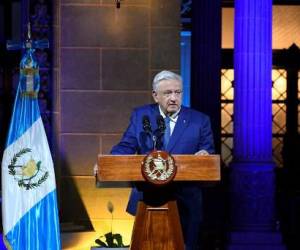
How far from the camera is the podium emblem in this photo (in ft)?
18.2

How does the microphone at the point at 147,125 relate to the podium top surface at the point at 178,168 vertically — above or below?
above

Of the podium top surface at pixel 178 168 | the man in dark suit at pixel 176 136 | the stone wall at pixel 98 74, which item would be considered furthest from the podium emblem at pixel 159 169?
the stone wall at pixel 98 74

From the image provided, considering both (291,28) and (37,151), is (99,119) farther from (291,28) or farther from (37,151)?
(291,28)

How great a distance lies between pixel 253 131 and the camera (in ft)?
35.0

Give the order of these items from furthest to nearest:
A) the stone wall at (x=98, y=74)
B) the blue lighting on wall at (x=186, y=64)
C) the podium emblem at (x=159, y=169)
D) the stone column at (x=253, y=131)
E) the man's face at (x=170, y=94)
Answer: the blue lighting on wall at (x=186, y=64), the stone wall at (x=98, y=74), the stone column at (x=253, y=131), the man's face at (x=170, y=94), the podium emblem at (x=159, y=169)

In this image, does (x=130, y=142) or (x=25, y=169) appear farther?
(x=25, y=169)

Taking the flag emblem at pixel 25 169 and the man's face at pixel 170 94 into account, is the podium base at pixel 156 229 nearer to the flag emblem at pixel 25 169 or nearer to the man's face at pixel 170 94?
the man's face at pixel 170 94

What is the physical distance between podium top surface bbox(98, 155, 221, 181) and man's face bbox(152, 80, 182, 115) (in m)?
0.55

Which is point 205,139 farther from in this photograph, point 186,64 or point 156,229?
point 186,64

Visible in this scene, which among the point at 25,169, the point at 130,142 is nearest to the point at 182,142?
the point at 130,142

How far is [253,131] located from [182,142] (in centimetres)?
457

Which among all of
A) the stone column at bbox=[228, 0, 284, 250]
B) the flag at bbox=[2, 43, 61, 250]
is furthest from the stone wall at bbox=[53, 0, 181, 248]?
the flag at bbox=[2, 43, 61, 250]

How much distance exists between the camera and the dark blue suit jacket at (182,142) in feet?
20.4

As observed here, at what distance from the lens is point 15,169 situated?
8641 mm
